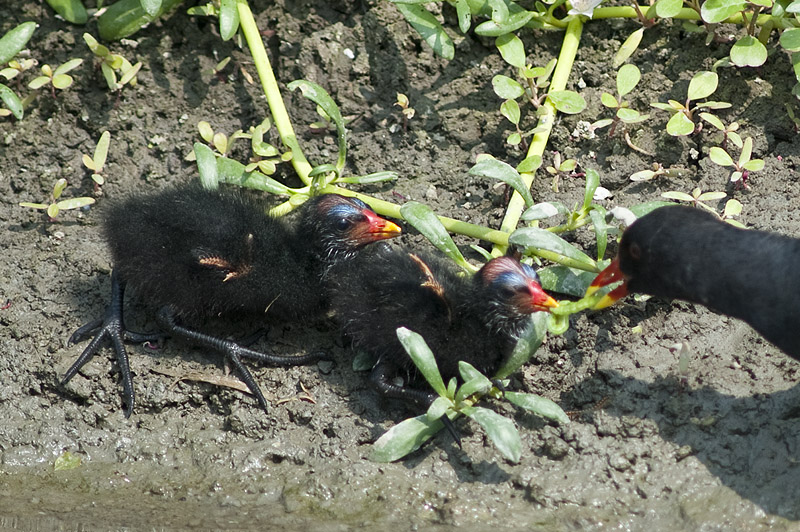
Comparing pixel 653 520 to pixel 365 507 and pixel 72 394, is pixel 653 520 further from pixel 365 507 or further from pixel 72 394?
pixel 72 394

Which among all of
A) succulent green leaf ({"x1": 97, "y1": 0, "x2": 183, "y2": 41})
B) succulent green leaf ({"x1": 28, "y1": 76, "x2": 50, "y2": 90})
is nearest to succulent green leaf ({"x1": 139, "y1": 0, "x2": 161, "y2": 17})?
succulent green leaf ({"x1": 97, "y1": 0, "x2": 183, "y2": 41})

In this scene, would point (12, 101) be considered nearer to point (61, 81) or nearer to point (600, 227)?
point (61, 81)

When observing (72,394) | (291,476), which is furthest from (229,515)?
(72,394)

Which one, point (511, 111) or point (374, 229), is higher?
point (511, 111)

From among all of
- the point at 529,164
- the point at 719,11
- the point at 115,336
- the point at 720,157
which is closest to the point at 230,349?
the point at 115,336

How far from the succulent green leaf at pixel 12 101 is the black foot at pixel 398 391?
2.58 m

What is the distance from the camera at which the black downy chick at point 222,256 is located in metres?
4.88

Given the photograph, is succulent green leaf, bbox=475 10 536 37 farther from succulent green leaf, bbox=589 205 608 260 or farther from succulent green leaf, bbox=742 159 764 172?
succulent green leaf, bbox=742 159 764 172

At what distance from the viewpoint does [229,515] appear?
4.43m

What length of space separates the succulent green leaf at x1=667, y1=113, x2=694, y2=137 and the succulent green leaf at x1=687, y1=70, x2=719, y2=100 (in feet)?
0.52

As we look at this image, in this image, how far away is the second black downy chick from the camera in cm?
454

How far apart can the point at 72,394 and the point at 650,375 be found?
2831 mm

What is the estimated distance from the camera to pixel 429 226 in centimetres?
479

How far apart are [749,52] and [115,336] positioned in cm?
370
